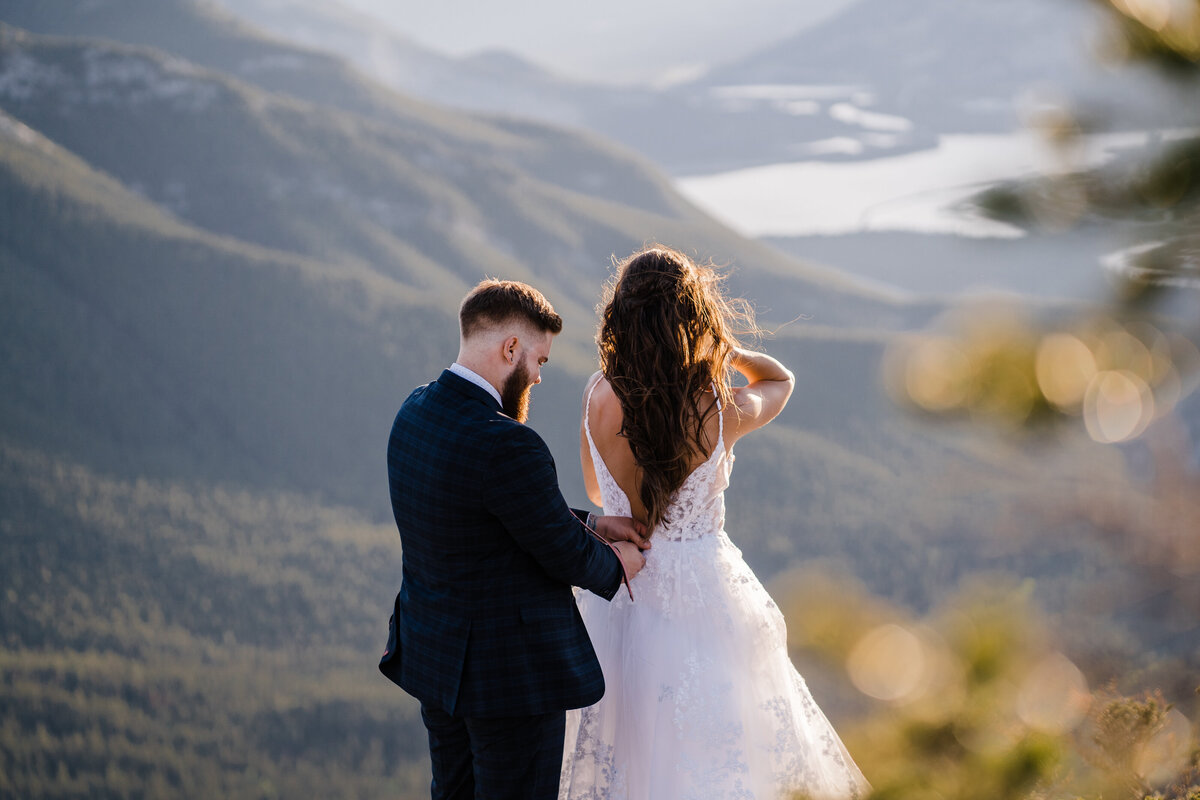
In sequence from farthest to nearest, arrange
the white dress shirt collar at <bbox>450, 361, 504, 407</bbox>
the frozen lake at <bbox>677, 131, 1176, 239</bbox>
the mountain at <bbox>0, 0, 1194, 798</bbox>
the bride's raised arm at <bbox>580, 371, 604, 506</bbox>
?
the frozen lake at <bbox>677, 131, 1176, 239</bbox>, the mountain at <bbox>0, 0, 1194, 798</bbox>, the bride's raised arm at <bbox>580, 371, 604, 506</bbox>, the white dress shirt collar at <bbox>450, 361, 504, 407</bbox>

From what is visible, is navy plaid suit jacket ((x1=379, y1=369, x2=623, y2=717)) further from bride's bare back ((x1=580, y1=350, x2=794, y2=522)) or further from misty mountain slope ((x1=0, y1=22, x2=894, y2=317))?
misty mountain slope ((x1=0, y1=22, x2=894, y2=317))

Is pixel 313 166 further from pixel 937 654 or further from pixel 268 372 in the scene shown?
pixel 937 654

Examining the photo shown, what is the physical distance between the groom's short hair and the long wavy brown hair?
32 cm

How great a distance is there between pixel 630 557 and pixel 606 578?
0.28 m

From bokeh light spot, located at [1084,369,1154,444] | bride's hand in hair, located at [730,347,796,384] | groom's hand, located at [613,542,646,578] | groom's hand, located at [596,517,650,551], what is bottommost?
groom's hand, located at [613,542,646,578]

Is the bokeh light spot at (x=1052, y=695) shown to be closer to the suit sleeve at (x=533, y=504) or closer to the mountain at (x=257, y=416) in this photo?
the suit sleeve at (x=533, y=504)

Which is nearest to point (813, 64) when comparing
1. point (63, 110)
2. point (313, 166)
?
point (313, 166)

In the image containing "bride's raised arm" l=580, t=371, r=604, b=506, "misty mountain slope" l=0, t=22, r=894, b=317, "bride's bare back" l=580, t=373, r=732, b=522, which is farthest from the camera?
"misty mountain slope" l=0, t=22, r=894, b=317

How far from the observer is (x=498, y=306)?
2252mm

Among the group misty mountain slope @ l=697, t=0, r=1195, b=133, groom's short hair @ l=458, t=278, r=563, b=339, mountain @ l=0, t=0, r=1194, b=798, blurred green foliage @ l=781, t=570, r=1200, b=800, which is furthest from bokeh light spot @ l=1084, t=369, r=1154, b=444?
misty mountain slope @ l=697, t=0, r=1195, b=133

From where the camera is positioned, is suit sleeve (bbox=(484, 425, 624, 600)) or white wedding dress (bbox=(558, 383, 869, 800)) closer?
suit sleeve (bbox=(484, 425, 624, 600))

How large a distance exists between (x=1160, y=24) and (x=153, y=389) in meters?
25.5

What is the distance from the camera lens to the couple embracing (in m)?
2.24

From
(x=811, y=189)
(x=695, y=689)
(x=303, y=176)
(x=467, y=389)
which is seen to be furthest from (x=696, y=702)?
(x=811, y=189)
